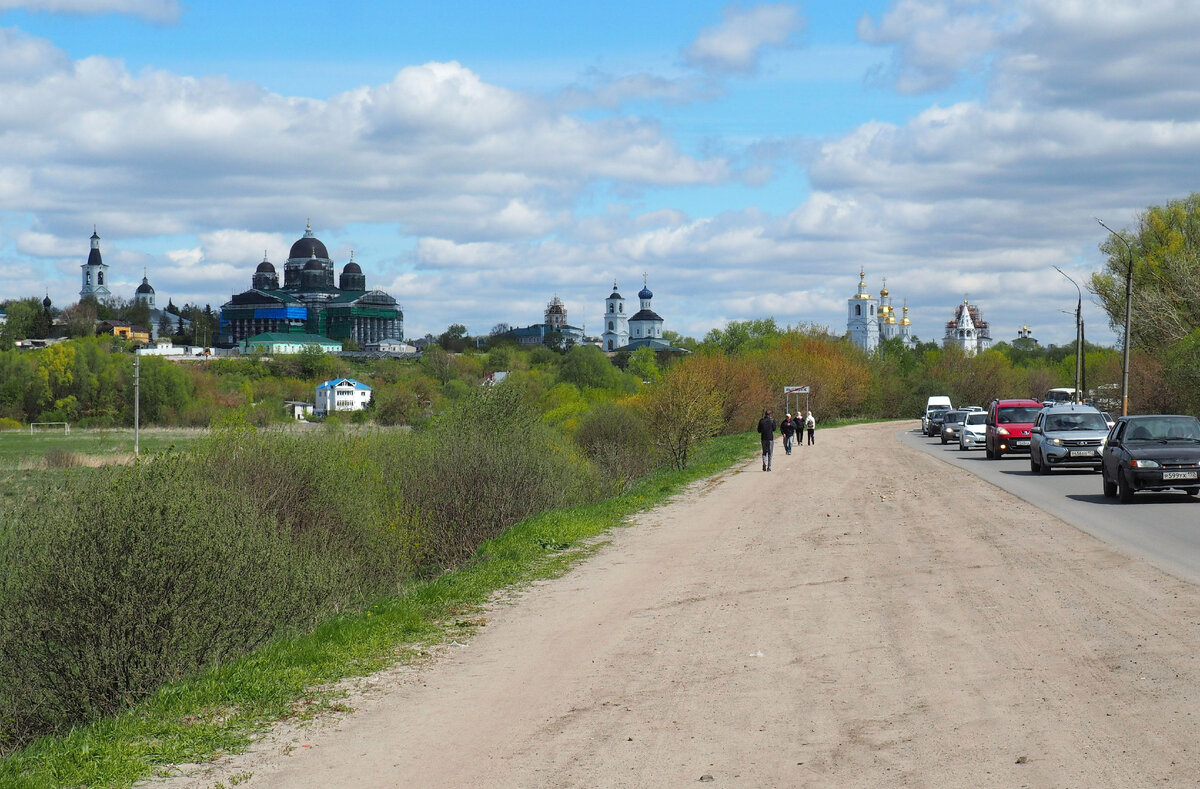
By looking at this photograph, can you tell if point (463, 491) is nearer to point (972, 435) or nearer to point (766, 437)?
point (766, 437)

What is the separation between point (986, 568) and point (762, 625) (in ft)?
13.6

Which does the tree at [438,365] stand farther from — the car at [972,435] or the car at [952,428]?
the car at [972,435]

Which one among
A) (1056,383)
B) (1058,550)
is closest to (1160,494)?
(1058,550)

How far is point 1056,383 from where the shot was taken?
389ft

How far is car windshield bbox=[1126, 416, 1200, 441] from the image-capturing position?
22391 millimetres

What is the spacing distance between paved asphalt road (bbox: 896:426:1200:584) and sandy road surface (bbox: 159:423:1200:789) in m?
0.68

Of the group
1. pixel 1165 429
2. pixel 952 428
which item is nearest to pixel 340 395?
pixel 952 428

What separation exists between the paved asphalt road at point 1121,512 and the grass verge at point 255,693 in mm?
7022

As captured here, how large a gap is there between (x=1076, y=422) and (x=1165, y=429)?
348 inches

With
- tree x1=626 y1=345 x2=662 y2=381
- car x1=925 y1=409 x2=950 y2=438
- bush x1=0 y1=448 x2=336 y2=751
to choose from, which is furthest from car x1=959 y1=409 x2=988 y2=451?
tree x1=626 y1=345 x2=662 y2=381

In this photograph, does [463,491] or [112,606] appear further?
[463,491]

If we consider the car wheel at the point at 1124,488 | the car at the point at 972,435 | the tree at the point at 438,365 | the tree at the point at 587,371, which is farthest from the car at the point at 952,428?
the tree at the point at 438,365

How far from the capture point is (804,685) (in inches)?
312

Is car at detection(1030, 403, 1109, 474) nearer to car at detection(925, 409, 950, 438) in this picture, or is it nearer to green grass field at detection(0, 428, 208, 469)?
car at detection(925, 409, 950, 438)
